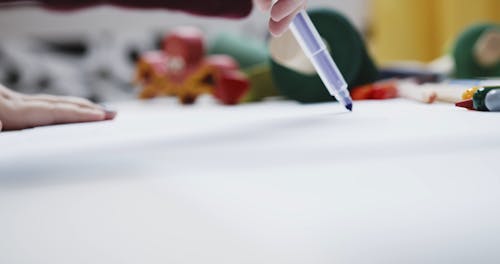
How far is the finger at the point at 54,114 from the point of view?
545 mm

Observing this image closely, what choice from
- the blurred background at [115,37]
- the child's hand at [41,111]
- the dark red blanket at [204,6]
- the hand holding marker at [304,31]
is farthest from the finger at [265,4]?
the blurred background at [115,37]

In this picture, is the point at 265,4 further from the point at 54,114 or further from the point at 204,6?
the point at 54,114

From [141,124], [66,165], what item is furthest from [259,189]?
[141,124]

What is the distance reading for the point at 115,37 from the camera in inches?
61.6

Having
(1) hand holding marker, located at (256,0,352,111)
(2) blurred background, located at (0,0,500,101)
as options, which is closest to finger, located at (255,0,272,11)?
(1) hand holding marker, located at (256,0,352,111)

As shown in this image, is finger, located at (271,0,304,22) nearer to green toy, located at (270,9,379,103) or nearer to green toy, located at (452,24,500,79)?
green toy, located at (270,9,379,103)

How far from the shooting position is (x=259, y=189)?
28cm

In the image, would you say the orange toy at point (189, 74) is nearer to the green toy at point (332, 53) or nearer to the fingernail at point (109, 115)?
the green toy at point (332, 53)

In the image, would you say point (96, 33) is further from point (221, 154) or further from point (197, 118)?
point (221, 154)

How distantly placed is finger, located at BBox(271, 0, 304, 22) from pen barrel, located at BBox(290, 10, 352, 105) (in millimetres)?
19

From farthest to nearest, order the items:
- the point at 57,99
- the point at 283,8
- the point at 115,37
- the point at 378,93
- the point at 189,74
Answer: the point at 115,37 → the point at 189,74 → the point at 378,93 → the point at 57,99 → the point at 283,8

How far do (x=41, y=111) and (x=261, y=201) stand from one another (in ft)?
1.20

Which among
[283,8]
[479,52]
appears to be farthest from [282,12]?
[479,52]

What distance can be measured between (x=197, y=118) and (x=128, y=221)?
35 cm
